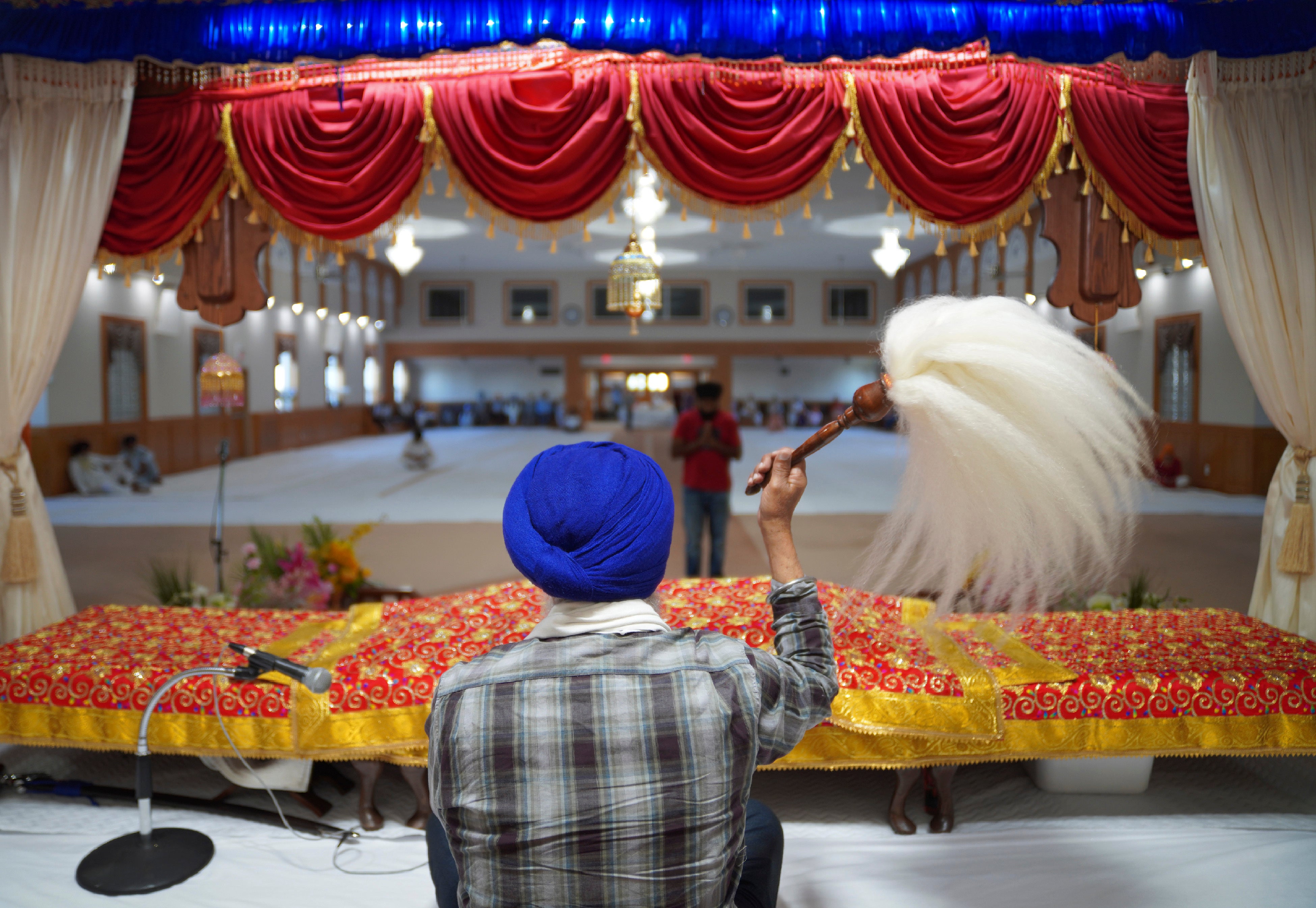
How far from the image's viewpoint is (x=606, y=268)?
19.5m

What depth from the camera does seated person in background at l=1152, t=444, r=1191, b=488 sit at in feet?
34.0

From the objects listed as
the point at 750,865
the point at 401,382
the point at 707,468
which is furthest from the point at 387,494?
the point at 401,382

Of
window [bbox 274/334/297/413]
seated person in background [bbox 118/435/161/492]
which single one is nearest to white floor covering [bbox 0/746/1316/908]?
seated person in background [bbox 118/435/161/492]

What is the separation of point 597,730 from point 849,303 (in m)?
20.4

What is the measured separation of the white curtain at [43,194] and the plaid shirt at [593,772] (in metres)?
2.90

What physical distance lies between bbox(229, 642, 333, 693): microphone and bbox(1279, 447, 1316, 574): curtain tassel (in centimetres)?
307

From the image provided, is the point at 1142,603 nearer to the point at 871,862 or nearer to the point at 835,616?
the point at 835,616

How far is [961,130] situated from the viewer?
10.1ft

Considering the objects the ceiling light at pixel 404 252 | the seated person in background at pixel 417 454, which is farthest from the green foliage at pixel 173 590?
the seated person in background at pixel 417 454

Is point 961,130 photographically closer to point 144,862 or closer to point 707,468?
point 707,468

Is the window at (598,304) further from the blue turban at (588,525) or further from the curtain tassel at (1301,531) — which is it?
the blue turban at (588,525)

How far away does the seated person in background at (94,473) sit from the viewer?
948cm

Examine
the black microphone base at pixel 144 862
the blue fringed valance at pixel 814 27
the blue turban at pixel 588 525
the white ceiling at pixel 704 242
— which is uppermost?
the white ceiling at pixel 704 242

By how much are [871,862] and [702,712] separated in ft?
5.04
